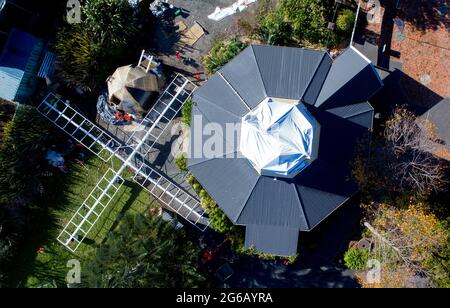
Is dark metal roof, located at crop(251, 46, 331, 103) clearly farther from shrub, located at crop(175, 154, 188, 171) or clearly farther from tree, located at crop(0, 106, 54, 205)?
tree, located at crop(0, 106, 54, 205)

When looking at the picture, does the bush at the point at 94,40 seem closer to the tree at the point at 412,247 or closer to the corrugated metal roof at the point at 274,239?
the corrugated metal roof at the point at 274,239

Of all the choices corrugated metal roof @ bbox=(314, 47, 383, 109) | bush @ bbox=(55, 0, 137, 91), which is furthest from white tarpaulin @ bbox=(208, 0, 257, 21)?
corrugated metal roof @ bbox=(314, 47, 383, 109)

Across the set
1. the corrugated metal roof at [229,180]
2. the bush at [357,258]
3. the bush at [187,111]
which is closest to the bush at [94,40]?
the bush at [187,111]

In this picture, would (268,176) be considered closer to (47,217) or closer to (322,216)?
(322,216)

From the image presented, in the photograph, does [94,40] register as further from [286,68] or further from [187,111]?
[286,68]

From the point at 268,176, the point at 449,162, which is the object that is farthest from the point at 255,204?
the point at 449,162

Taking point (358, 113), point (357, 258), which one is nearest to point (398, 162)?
point (358, 113)

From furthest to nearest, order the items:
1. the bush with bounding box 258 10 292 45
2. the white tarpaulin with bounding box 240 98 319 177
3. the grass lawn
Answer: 1. the grass lawn
2. the bush with bounding box 258 10 292 45
3. the white tarpaulin with bounding box 240 98 319 177
